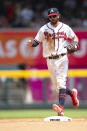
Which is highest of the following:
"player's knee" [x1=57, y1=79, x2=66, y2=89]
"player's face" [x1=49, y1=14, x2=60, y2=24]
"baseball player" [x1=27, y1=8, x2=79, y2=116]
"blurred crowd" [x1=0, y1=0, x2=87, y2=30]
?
"blurred crowd" [x1=0, y1=0, x2=87, y2=30]

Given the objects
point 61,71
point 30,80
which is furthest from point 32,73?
point 61,71

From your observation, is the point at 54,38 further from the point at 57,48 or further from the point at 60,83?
the point at 60,83

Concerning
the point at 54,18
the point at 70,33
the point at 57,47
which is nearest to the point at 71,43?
the point at 70,33

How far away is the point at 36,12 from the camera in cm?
1498

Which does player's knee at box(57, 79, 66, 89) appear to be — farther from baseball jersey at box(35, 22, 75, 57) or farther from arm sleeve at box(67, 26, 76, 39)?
arm sleeve at box(67, 26, 76, 39)

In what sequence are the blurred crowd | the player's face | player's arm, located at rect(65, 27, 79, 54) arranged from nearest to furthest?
the player's face
player's arm, located at rect(65, 27, 79, 54)
the blurred crowd

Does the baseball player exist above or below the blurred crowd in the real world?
below

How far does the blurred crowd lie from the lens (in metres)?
14.6

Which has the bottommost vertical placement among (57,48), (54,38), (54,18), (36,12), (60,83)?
(60,83)

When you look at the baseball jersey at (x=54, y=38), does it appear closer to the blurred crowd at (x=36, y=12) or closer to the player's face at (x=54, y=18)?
the player's face at (x=54, y=18)

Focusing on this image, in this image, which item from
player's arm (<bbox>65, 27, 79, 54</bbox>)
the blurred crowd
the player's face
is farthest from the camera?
the blurred crowd

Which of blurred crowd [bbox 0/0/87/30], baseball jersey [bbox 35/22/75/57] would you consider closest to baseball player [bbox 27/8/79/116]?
baseball jersey [bbox 35/22/75/57]

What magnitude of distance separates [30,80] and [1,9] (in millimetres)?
3218

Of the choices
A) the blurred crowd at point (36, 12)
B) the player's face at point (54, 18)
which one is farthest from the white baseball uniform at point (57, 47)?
the blurred crowd at point (36, 12)
